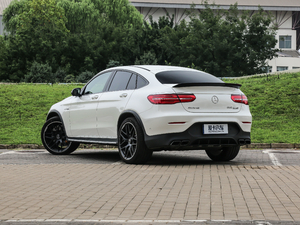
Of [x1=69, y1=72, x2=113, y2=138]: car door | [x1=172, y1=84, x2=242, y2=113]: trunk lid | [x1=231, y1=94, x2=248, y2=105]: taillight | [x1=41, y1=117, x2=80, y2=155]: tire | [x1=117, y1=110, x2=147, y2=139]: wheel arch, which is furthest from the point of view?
[x1=41, y1=117, x2=80, y2=155]: tire

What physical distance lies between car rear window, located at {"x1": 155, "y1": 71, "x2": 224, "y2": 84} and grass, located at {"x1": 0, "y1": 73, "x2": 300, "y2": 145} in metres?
4.94

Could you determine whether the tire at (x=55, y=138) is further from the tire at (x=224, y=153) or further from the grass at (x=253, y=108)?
the tire at (x=224, y=153)

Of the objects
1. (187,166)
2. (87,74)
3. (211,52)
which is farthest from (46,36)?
(187,166)

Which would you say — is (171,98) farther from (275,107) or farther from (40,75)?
(40,75)

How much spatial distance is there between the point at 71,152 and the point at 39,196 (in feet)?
19.3

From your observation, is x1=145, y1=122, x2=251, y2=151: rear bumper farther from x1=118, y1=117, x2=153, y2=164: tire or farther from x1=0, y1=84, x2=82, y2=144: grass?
x1=0, y1=84, x2=82, y2=144: grass

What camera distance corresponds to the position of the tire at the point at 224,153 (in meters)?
9.93

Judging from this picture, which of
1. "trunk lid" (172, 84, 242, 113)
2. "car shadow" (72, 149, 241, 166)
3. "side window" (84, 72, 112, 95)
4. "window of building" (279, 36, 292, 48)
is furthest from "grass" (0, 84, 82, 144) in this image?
"window of building" (279, 36, 292, 48)

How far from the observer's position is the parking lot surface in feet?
17.1

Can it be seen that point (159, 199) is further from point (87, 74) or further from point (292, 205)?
point (87, 74)

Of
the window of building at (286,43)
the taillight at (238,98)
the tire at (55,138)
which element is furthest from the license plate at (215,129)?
the window of building at (286,43)

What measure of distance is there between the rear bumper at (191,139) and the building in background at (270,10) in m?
51.5

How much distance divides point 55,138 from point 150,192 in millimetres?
5759

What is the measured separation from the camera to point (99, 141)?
10.2 m
